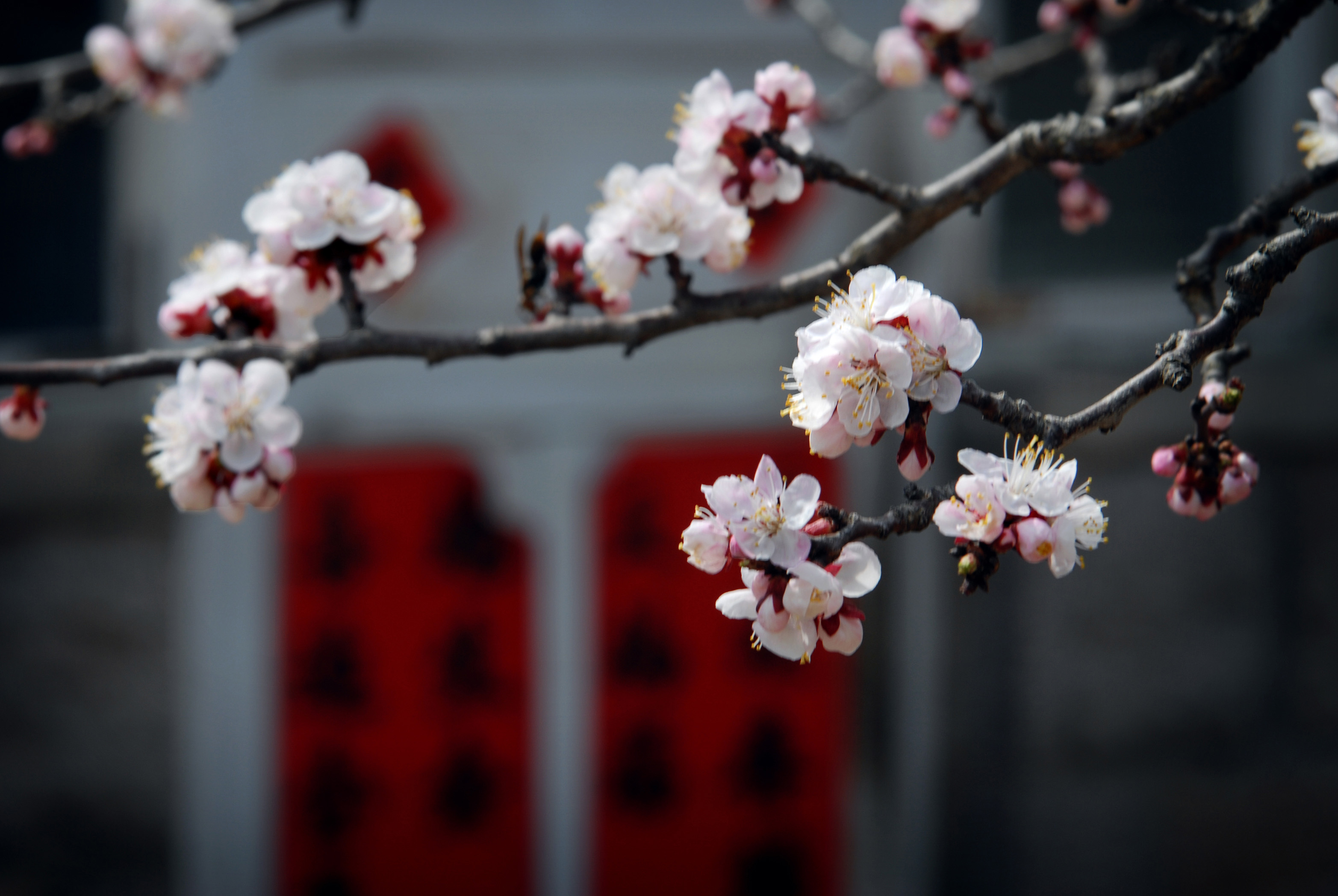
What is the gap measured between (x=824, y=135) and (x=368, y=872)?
227 centimetres

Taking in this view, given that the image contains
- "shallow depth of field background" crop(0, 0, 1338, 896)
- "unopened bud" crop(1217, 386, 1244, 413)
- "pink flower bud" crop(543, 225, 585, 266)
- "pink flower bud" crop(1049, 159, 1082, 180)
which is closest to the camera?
"unopened bud" crop(1217, 386, 1244, 413)

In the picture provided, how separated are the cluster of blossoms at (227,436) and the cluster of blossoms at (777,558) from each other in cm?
40

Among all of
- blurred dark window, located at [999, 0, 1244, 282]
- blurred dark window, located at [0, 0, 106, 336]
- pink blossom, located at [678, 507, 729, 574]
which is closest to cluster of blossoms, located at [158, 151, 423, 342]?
pink blossom, located at [678, 507, 729, 574]

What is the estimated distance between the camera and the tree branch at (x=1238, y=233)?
2.98 feet

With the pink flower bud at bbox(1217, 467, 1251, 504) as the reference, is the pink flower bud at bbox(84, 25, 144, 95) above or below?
above

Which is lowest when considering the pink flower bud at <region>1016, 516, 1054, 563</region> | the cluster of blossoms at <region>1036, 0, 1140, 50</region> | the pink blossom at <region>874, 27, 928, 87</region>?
the pink flower bud at <region>1016, 516, 1054, 563</region>

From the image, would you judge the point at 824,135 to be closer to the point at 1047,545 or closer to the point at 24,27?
the point at 24,27

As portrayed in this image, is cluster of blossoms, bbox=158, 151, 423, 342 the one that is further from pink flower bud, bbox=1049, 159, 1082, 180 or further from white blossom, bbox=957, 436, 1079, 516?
pink flower bud, bbox=1049, 159, 1082, 180

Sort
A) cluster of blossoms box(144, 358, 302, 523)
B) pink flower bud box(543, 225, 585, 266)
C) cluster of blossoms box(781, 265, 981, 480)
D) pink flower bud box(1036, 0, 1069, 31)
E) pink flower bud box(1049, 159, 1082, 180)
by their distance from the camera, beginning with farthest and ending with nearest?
pink flower bud box(1036, 0, 1069, 31) < pink flower bud box(1049, 159, 1082, 180) < pink flower bud box(543, 225, 585, 266) < cluster of blossoms box(144, 358, 302, 523) < cluster of blossoms box(781, 265, 981, 480)

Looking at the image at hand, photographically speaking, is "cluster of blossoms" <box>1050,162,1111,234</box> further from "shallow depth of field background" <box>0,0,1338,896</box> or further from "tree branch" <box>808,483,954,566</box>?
"shallow depth of field background" <box>0,0,1338,896</box>

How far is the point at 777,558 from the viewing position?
0.67 meters

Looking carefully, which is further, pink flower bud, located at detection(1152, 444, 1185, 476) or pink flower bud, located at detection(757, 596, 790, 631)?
pink flower bud, located at detection(1152, 444, 1185, 476)

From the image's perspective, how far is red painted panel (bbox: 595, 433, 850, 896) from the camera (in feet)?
9.18

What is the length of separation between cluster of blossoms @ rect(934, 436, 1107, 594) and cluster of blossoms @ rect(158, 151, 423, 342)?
567 mm
